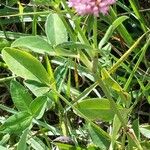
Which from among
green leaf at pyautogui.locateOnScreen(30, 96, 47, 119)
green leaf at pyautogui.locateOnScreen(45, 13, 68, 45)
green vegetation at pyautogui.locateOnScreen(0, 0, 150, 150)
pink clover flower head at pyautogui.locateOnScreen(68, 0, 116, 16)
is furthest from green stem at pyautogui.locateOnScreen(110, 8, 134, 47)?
pink clover flower head at pyautogui.locateOnScreen(68, 0, 116, 16)

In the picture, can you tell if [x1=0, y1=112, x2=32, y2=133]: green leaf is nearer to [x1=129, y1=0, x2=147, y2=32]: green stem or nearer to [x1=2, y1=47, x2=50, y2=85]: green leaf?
[x1=2, y1=47, x2=50, y2=85]: green leaf

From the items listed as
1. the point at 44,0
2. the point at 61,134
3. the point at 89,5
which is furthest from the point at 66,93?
the point at 89,5

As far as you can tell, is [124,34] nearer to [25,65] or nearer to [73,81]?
[73,81]

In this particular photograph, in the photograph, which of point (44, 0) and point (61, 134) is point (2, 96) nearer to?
point (61, 134)

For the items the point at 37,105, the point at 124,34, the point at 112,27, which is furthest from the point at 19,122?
the point at 124,34

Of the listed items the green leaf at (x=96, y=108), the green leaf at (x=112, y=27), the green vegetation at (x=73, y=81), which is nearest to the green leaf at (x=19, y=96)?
the green vegetation at (x=73, y=81)

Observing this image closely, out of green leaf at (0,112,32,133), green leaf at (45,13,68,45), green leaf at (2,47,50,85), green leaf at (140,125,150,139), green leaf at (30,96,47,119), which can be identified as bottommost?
green leaf at (140,125,150,139)
